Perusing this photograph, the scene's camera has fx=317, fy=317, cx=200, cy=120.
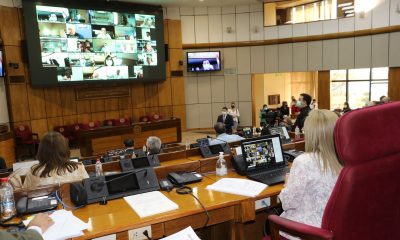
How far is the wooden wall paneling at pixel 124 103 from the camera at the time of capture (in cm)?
1048

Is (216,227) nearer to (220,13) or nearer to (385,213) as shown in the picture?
(385,213)

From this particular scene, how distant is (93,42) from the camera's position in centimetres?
907

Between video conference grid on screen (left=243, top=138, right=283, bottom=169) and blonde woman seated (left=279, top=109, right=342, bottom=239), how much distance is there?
0.91 m

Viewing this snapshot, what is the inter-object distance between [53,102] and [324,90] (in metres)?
8.62

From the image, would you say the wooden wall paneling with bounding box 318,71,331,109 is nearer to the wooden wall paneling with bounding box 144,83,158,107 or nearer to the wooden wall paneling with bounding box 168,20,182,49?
the wooden wall paneling with bounding box 168,20,182,49

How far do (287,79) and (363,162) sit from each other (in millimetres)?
14253

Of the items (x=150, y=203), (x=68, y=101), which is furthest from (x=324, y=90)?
(x=150, y=203)

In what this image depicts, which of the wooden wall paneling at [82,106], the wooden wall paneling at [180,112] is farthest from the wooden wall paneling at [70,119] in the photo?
the wooden wall paneling at [180,112]

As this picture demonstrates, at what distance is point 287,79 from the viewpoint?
15.1 metres

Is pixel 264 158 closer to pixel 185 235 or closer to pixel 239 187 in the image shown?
pixel 239 187

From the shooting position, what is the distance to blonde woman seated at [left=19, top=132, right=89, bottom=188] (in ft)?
8.52

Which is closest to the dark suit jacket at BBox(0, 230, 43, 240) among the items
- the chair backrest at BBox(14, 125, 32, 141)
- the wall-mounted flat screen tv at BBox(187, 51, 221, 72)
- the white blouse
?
the white blouse

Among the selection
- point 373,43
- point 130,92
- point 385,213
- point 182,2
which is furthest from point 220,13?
point 385,213

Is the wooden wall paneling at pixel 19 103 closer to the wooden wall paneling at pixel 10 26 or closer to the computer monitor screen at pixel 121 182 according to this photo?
the wooden wall paneling at pixel 10 26
